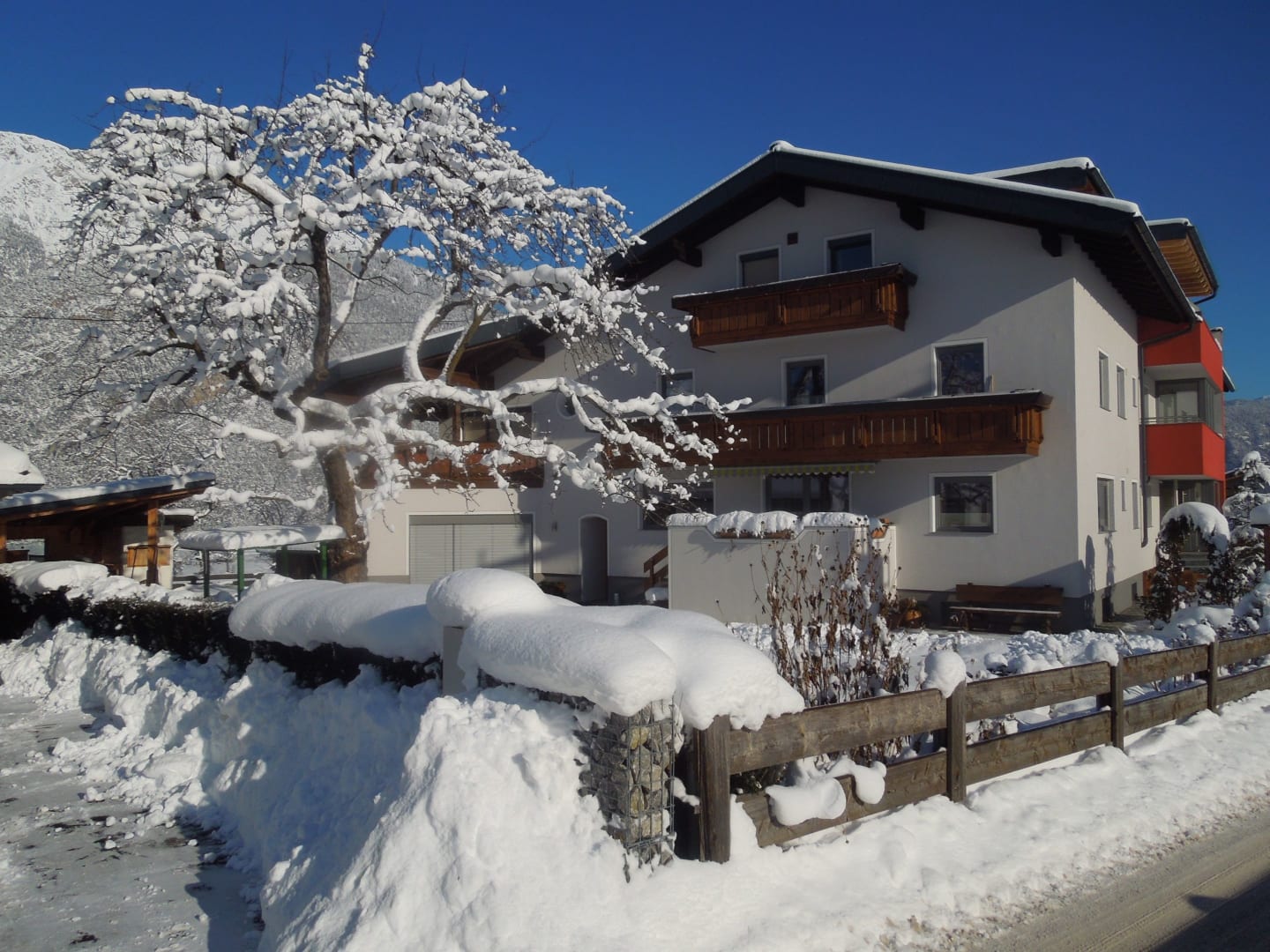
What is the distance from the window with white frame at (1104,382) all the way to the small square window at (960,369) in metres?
2.88

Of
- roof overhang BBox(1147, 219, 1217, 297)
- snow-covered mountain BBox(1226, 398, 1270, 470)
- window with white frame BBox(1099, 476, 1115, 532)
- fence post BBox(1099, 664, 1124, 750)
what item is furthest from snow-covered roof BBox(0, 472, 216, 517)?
snow-covered mountain BBox(1226, 398, 1270, 470)

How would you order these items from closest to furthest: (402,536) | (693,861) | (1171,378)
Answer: (693,861), (402,536), (1171,378)

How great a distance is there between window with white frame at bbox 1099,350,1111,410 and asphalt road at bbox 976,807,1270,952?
16.0 meters

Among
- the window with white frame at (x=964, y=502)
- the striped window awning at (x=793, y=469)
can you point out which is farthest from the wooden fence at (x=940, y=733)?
the striped window awning at (x=793, y=469)

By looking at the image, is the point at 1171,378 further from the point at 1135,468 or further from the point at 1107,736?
the point at 1107,736

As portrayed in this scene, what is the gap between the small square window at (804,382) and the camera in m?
21.3

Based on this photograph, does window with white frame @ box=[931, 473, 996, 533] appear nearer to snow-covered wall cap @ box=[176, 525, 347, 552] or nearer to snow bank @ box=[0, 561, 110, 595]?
snow-covered wall cap @ box=[176, 525, 347, 552]

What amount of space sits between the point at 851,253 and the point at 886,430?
4.60 m

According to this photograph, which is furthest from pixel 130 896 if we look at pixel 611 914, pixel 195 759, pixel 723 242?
pixel 723 242

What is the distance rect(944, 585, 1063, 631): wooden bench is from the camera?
58.0 ft

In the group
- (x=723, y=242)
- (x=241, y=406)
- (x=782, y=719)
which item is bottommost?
(x=782, y=719)

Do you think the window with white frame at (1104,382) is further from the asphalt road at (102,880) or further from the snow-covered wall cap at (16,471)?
the snow-covered wall cap at (16,471)

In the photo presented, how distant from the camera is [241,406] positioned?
17.0m

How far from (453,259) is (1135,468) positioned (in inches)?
704
